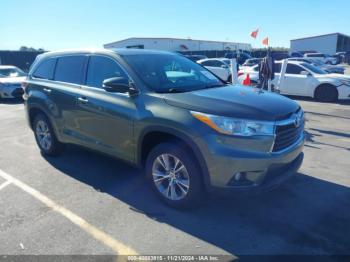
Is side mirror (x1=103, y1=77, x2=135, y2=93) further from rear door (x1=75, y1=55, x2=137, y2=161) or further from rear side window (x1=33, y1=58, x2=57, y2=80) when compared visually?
rear side window (x1=33, y1=58, x2=57, y2=80)

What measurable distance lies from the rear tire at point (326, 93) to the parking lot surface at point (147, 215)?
736 centimetres

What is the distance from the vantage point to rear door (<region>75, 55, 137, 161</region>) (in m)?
4.25

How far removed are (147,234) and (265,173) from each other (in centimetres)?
137

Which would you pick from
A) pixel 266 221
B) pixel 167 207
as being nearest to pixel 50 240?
pixel 167 207

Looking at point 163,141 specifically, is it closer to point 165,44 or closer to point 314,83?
point 314,83

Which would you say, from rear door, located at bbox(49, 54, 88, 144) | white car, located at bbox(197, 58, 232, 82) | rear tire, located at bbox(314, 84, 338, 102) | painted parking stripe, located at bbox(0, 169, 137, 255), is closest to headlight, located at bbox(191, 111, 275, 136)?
painted parking stripe, located at bbox(0, 169, 137, 255)

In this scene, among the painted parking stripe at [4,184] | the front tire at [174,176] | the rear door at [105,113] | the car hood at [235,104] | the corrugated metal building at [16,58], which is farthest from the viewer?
the corrugated metal building at [16,58]

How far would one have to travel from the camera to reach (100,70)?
477cm

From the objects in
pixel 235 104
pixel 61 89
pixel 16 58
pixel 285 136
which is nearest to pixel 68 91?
pixel 61 89

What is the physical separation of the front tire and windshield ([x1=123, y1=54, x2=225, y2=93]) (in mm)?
780

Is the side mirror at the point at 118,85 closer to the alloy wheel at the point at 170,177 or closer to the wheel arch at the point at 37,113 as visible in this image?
the alloy wheel at the point at 170,177

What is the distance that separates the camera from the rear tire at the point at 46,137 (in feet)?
19.2

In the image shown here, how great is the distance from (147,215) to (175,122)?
3.77 ft

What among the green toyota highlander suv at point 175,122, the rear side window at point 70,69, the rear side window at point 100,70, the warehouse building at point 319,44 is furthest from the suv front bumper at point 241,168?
the warehouse building at point 319,44
